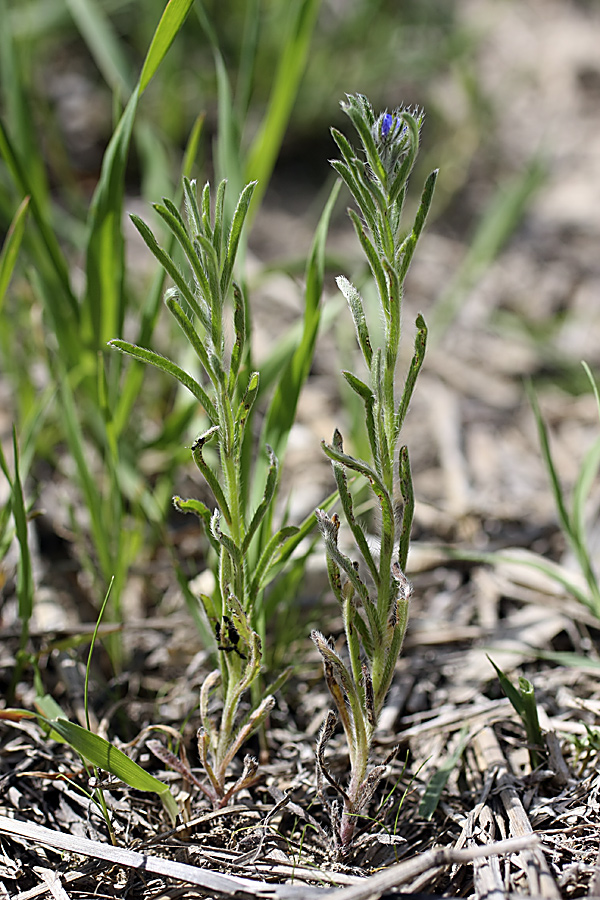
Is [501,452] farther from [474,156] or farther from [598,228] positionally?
[474,156]

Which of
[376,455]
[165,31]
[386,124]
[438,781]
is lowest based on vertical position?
[438,781]

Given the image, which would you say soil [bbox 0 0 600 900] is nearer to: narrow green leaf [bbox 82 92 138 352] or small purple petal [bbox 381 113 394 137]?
narrow green leaf [bbox 82 92 138 352]

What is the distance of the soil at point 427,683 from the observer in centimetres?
105

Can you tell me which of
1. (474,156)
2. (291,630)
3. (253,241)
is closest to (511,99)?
(474,156)

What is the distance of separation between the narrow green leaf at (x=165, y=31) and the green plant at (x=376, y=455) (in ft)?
1.28

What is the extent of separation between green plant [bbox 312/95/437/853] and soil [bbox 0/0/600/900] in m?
0.14

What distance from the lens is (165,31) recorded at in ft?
3.83

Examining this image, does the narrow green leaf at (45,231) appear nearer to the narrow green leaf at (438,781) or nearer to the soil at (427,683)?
the soil at (427,683)

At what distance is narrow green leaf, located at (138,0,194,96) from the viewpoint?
114 centimetres

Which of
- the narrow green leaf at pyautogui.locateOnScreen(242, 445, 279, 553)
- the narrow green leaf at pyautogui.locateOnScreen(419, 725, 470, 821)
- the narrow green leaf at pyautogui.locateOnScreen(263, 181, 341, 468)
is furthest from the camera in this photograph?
the narrow green leaf at pyautogui.locateOnScreen(263, 181, 341, 468)

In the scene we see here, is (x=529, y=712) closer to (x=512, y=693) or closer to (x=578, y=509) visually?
(x=512, y=693)

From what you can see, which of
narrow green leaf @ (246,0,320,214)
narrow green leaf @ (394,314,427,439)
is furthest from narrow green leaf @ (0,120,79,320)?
narrow green leaf @ (394,314,427,439)

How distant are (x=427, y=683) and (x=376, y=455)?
27.5 inches

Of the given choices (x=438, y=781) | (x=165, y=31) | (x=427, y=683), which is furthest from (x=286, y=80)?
(x=438, y=781)
